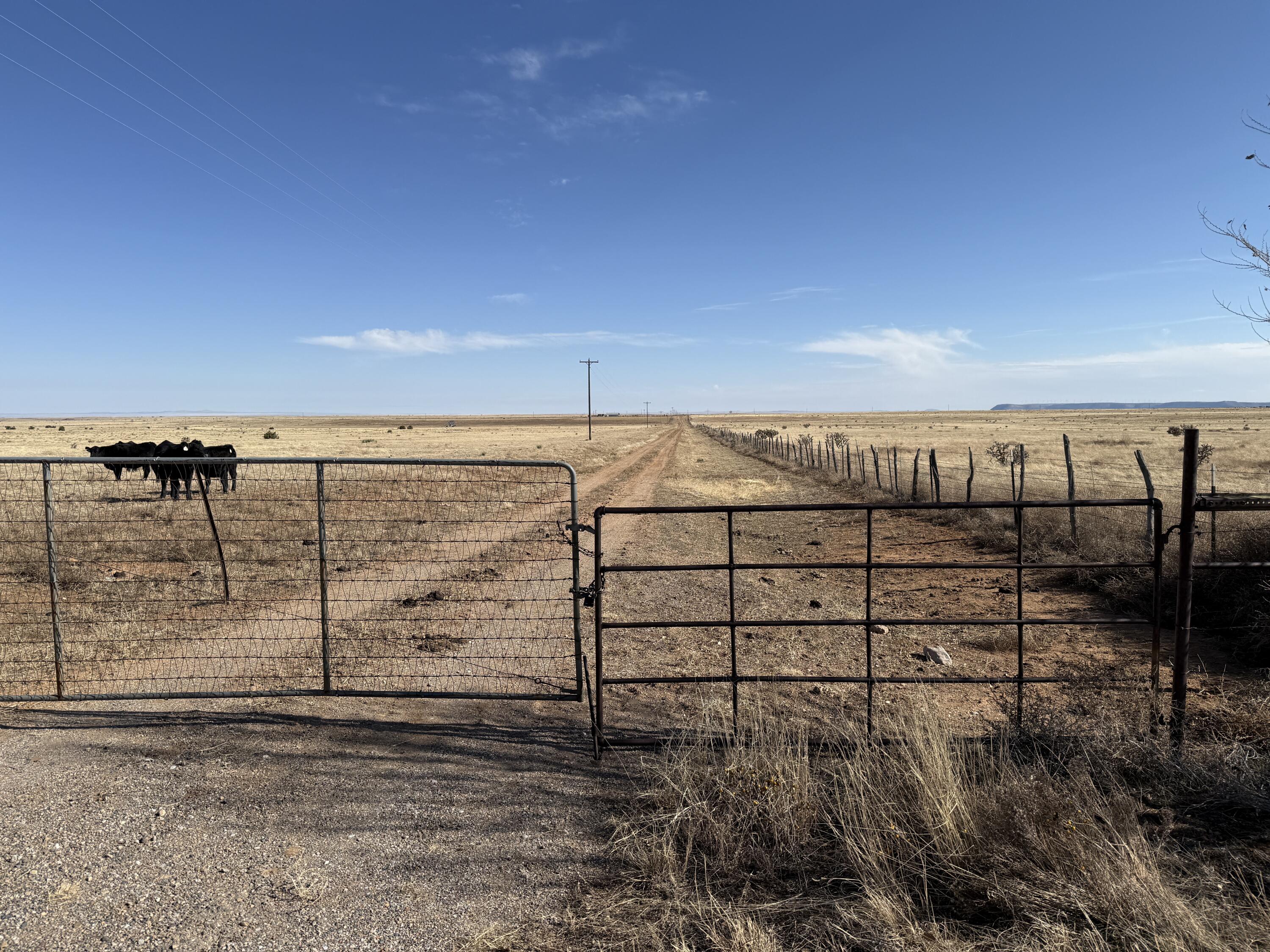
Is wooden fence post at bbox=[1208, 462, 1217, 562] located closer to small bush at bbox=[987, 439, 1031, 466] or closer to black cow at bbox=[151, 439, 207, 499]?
small bush at bbox=[987, 439, 1031, 466]

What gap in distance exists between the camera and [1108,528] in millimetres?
11195

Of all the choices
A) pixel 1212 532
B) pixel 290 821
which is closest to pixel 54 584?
pixel 290 821

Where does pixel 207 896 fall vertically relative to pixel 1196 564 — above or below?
below

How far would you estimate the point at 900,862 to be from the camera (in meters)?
3.18

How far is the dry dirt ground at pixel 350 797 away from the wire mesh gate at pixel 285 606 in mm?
334

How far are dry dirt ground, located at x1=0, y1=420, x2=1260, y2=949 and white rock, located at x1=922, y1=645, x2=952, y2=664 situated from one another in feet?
0.55

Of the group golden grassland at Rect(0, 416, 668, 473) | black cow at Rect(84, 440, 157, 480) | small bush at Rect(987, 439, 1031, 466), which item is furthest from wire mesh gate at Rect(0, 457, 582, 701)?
small bush at Rect(987, 439, 1031, 466)

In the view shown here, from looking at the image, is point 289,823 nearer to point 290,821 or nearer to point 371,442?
point 290,821

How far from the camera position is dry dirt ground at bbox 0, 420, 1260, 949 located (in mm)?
3051

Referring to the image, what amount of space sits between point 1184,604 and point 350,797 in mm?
5479

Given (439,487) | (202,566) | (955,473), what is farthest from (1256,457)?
(202,566)

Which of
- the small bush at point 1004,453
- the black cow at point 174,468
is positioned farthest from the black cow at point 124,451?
the small bush at point 1004,453

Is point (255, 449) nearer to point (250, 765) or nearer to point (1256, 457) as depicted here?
point (250, 765)

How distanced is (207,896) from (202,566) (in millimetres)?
8643
